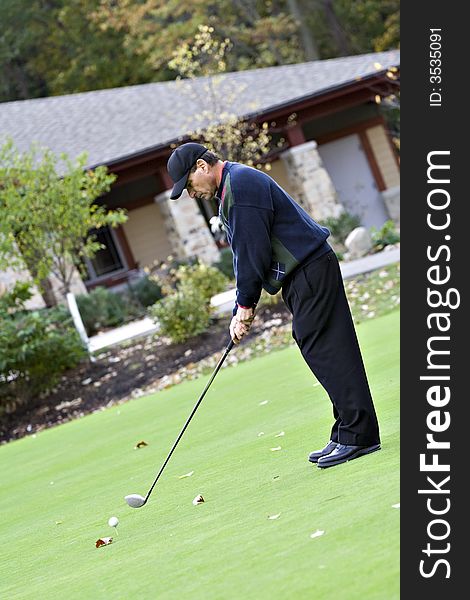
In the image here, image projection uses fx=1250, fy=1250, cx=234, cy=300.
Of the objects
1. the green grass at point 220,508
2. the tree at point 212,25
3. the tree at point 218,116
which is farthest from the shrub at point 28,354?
the tree at point 212,25

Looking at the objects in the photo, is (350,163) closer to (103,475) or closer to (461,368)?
(103,475)

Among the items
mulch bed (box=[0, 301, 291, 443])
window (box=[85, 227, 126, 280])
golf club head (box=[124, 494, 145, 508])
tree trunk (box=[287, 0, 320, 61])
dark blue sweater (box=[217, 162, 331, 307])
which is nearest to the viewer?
dark blue sweater (box=[217, 162, 331, 307])

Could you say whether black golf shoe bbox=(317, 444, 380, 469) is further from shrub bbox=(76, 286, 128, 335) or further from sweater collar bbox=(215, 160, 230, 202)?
shrub bbox=(76, 286, 128, 335)

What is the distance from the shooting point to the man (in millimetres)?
6387

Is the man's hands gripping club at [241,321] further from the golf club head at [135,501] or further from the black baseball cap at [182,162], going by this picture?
the golf club head at [135,501]

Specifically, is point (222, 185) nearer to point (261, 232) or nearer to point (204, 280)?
point (261, 232)

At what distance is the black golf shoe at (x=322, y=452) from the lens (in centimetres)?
671

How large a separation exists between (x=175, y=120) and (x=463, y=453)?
75.9 feet

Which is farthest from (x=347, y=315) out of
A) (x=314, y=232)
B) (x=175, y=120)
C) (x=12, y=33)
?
(x=12, y=33)

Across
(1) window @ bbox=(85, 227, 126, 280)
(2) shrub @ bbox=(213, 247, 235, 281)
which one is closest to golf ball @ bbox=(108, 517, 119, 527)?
(2) shrub @ bbox=(213, 247, 235, 281)

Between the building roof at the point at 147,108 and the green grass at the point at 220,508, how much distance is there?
49.9 feet

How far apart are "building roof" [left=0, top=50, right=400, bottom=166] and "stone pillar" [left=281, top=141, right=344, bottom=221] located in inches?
51.6

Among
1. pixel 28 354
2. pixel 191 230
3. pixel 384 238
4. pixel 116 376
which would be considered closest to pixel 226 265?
pixel 191 230

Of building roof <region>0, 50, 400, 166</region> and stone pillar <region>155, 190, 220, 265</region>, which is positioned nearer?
stone pillar <region>155, 190, 220, 265</region>
